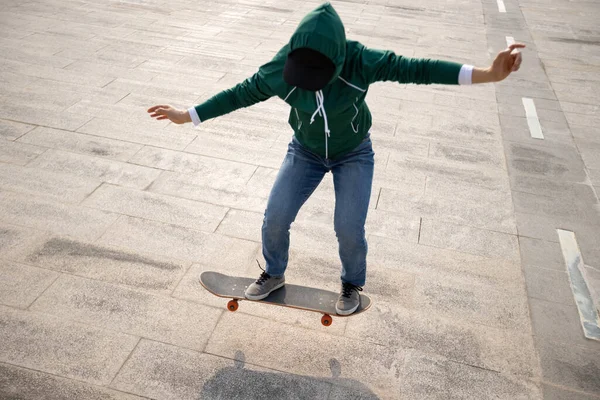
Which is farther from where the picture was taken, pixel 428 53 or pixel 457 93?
pixel 428 53

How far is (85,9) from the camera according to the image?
46.0ft

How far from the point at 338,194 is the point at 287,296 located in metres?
1.03

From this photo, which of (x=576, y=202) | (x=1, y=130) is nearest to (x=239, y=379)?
(x=576, y=202)

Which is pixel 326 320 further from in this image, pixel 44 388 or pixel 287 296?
pixel 44 388

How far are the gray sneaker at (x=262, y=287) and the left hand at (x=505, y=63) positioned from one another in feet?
7.78

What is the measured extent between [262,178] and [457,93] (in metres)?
5.10

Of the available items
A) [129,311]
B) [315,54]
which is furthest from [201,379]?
[315,54]

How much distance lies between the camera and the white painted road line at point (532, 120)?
9.23 metres

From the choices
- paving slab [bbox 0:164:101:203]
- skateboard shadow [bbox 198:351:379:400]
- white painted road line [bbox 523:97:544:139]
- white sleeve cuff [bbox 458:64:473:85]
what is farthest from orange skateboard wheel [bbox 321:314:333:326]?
white painted road line [bbox 523:97:544:139]

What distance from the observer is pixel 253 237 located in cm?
614

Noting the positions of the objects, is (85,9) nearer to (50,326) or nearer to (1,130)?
(1,130)

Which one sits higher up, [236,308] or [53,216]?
[236,308]

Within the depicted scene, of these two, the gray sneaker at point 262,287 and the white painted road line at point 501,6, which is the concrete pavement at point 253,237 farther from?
the white painted road line at point 501,6

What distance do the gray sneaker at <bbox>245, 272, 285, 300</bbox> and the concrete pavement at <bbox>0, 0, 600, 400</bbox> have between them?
0.35m
